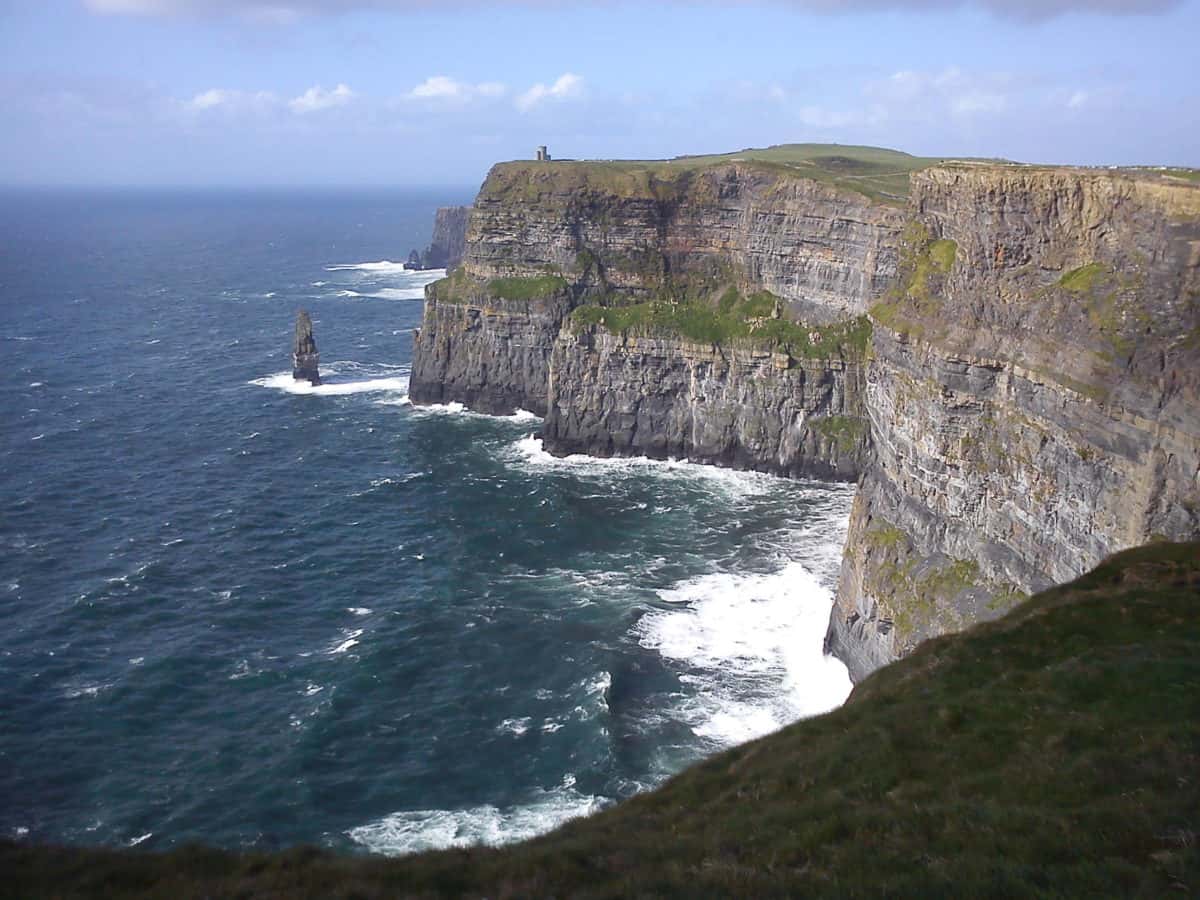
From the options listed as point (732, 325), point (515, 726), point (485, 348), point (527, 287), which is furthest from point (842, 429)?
point (515, 726)

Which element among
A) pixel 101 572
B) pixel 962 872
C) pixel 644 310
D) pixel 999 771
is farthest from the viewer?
pixel 644 310

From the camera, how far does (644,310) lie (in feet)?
330

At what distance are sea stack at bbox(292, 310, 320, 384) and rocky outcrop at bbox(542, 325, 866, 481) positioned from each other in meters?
35.7

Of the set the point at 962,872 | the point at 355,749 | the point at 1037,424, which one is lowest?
the point at 355,749

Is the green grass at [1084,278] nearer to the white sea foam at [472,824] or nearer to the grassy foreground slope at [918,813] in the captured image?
the grassy foreground slope at [918,813]

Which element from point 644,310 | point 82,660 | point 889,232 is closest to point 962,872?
point 82,660

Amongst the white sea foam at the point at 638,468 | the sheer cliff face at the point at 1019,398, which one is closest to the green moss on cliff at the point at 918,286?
the sheer cliff face at the point at 1019,398

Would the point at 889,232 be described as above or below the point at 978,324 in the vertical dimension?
above

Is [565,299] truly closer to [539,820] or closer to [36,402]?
[36,402]

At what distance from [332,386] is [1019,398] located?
91.5m

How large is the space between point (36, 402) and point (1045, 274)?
101m

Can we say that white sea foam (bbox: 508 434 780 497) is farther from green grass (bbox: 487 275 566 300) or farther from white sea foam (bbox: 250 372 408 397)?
white sea foam (bbox: 250 372 408 397)

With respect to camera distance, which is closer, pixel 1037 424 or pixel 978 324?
pixel 1037 424

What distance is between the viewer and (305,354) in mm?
117312
